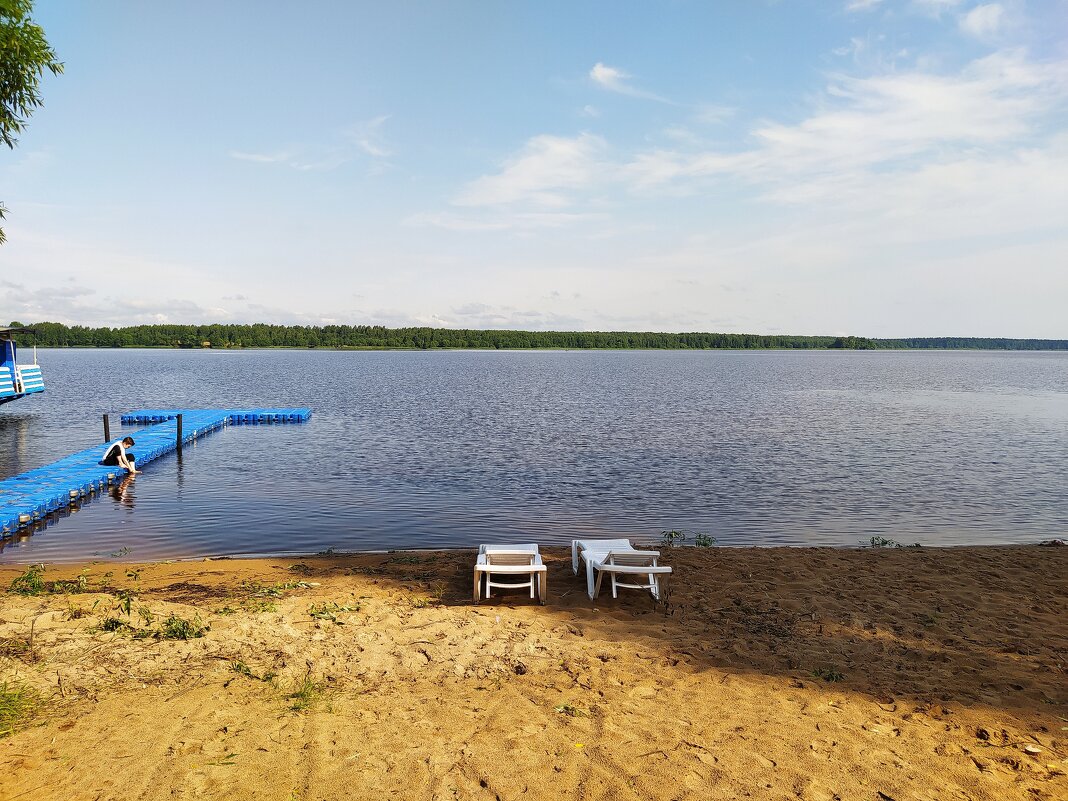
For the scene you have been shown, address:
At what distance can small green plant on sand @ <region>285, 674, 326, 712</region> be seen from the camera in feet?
22.5

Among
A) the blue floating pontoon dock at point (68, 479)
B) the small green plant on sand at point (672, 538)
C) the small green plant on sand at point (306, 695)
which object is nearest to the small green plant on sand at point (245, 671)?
the small green plant on sand at point (306, 695)

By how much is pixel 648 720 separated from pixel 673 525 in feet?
38.6

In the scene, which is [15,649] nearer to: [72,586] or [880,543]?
[72,586]

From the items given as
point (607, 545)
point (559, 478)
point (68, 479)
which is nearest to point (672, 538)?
point (607, 545)

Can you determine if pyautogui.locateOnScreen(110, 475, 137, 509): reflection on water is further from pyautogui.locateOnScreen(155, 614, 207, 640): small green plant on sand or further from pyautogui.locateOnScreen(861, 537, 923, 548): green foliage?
pyautogui.locateOnScreen(861, 537, 923, 548): green foliage

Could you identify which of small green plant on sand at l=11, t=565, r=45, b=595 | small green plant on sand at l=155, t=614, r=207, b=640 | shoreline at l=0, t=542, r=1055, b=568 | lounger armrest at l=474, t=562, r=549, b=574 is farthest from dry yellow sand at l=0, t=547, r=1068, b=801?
shoreline at l=0, t=542, r=1055, b=568

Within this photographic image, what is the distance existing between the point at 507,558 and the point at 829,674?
16.4 ft

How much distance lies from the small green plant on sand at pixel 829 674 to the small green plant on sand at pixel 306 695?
561 centimetres

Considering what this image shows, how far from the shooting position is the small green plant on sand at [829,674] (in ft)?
25.5

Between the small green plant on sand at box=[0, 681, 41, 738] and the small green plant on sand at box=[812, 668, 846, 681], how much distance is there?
8.24 meters

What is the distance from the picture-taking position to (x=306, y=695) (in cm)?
709

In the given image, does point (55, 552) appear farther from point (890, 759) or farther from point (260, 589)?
point (890, 759)

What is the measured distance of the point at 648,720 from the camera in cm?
678

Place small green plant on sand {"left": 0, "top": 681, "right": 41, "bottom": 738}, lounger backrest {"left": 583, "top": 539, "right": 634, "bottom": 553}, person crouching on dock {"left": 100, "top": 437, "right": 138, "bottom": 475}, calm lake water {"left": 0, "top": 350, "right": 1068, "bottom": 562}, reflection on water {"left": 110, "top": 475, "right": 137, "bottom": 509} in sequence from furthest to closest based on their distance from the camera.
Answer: person crouching on dock {"left": 100, "top": 437, "right": 138, "bottom": 475}
reflection on water {"left": 110, "top": 475, "right": 137, "bottom": 509}
calm lake water {"left": 0, "top": 350, "right": 1068, "bottom": 562}
lounger backrest {"left": 583, "top": 539, "right": 634, "bottom": 553}
small green plant on sand {"left": 0, "top": 681, "right": 41, "bottom": 738}
